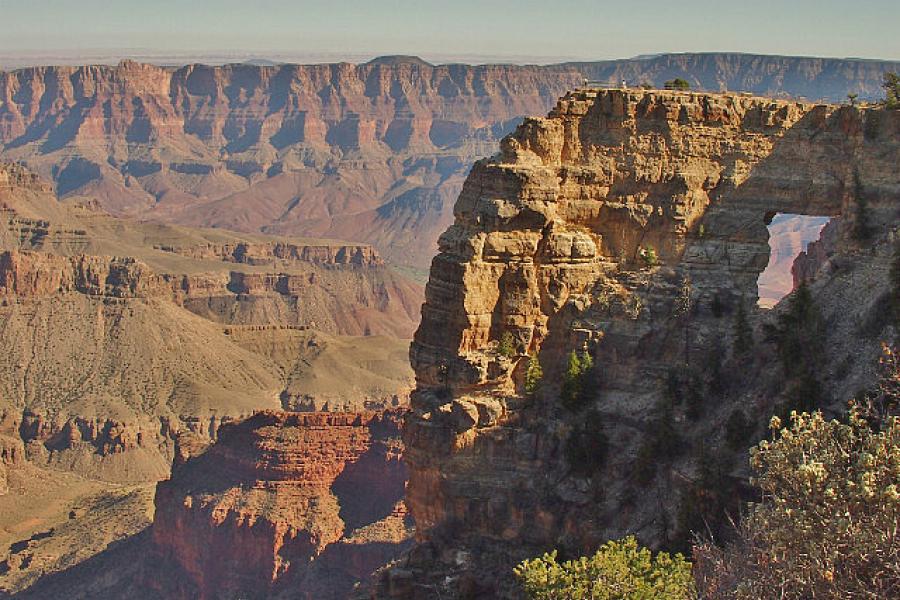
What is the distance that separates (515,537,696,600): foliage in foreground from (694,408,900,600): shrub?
9.81 ft

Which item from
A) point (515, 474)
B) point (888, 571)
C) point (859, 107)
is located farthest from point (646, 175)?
point (888, 571)

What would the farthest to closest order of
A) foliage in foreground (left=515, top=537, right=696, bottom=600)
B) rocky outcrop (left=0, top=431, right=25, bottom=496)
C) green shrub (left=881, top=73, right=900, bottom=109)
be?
1. rocky outcrop (left=0, top=431, right=25, bottom=496)
2. green shrub (left=881, top=73, right=900, bottom=109)
3. foliage in foreground (left=515, top=537, right=696, bottom=600)

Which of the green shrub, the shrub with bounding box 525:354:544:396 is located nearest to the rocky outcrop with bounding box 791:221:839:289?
the green shrub

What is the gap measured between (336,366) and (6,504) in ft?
179

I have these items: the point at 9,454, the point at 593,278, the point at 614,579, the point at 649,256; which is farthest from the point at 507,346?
the point at 9,454

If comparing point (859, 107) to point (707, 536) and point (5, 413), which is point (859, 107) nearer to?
point (707, 536)

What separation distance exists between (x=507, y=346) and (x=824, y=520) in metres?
21.8

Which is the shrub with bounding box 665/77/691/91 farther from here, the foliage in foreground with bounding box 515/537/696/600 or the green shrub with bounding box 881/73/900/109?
the foliage in foreground with bounding box 515/537/696/600

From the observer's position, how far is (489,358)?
51188 mm

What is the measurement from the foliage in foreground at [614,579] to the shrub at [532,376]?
44.9 ft

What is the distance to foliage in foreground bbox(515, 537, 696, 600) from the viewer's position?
3612cm

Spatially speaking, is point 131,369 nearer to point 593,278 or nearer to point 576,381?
point 593,278

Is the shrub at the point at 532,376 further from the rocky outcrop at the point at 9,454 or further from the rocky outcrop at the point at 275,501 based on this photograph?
the rocky outcrop at the point at 9,454

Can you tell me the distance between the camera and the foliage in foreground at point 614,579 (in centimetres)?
3612
